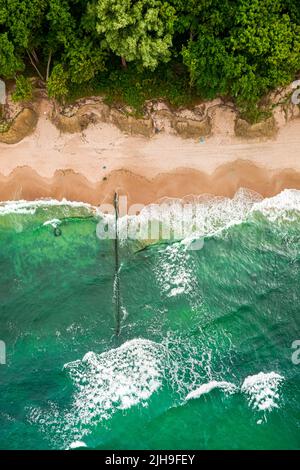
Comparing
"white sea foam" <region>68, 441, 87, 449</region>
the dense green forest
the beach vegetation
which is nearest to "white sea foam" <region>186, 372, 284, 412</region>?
"white sea foam" <region>68, 441, 87, 449</region>

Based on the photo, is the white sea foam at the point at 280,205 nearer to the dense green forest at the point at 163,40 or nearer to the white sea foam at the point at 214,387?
the dense green forest at the point at 163,40

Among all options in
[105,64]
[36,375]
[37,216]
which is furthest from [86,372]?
[105,64]

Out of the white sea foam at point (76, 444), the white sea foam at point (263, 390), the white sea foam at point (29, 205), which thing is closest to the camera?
the white sea foam at point (76, 444)

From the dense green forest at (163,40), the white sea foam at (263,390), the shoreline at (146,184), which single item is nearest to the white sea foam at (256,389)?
the white sea foam at (263,390)

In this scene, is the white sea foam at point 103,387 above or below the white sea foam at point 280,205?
below

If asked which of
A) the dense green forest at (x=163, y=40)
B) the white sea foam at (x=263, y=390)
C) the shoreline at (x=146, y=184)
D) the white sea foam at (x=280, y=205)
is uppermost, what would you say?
the dense green forest at (x=163, y=40)

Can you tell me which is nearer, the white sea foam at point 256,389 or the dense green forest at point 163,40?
the dense green forest at point 163,40
